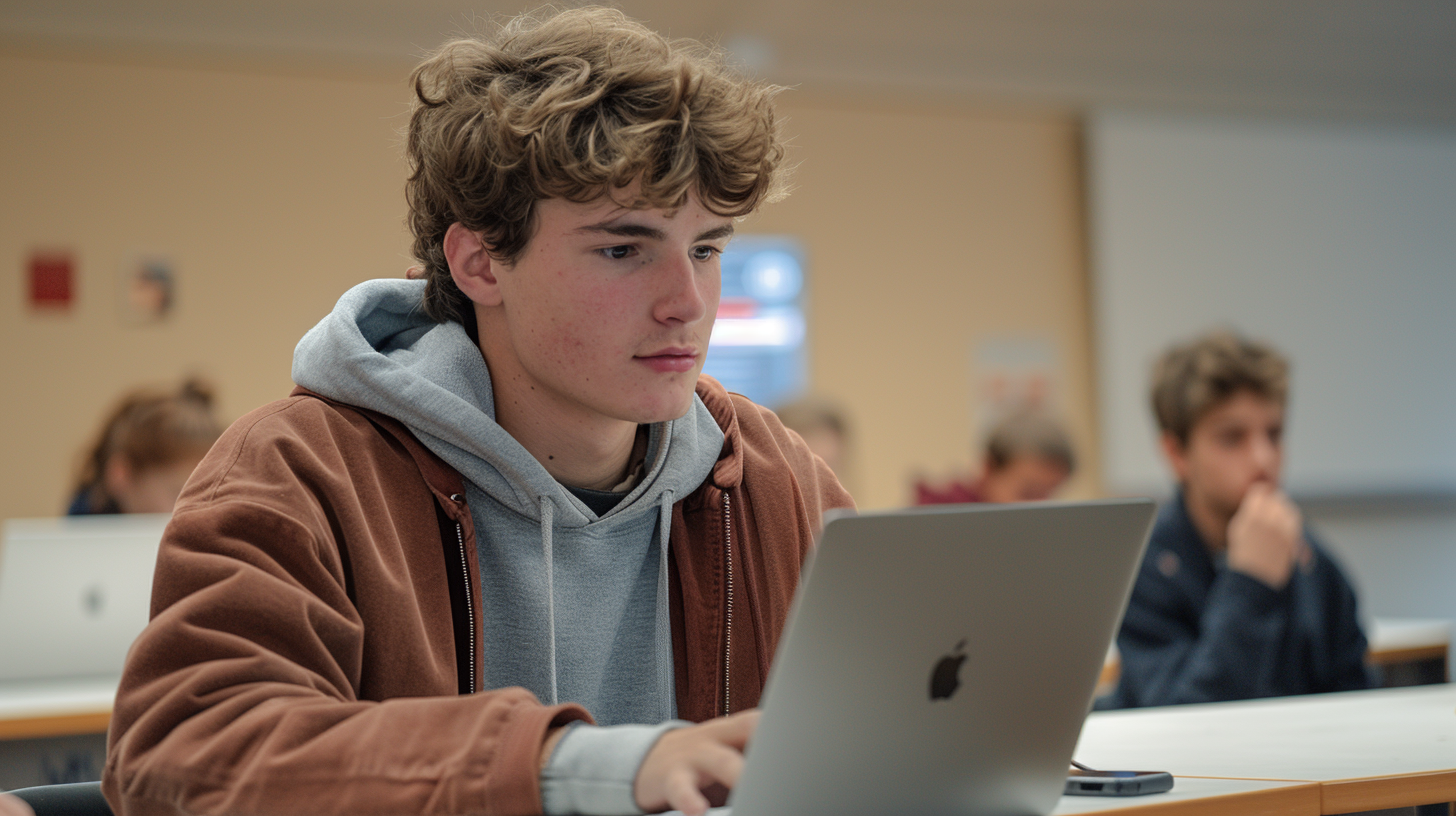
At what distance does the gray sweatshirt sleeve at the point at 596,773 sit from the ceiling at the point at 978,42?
323 centimetres

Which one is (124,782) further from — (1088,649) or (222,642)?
(1088,649)

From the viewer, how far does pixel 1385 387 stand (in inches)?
208

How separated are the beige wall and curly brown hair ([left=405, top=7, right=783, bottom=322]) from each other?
2.65 m

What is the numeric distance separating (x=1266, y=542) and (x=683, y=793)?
182 cm

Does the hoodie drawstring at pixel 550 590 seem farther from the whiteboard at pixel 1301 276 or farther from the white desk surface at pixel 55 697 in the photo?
the whiteboard at pixel 1301 276

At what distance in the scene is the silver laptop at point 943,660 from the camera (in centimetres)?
71

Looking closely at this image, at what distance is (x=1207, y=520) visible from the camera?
240 cm

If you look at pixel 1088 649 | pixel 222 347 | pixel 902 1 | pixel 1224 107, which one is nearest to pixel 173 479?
pixel 222 347

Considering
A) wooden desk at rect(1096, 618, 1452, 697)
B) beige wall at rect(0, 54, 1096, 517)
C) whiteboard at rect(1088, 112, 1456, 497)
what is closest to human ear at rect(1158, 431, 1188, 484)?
wooden desk at rect(1096, 618, 1452, 697)

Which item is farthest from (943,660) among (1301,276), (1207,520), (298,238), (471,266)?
(1301,276)

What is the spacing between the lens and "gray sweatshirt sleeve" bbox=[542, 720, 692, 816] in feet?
2.41

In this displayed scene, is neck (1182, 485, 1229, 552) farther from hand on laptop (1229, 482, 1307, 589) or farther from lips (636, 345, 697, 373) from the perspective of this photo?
lips (636, 345, 697, 373)

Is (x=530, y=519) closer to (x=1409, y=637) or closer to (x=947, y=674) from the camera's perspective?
(x=947, y=674)

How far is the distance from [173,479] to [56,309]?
137 cm
